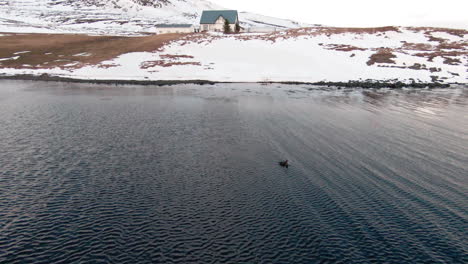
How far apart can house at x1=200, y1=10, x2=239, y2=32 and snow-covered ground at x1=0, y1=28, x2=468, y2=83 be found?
54.5 m

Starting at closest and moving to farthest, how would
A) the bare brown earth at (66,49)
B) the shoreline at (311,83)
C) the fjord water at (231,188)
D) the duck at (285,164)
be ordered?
the fjord water at (231,188) < the duck at (285,164) < the shoreline at (311,83) < the bare brown earth at (66,49)

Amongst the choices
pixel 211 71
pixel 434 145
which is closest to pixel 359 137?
pixel 434 145

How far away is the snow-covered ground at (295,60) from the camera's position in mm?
66750

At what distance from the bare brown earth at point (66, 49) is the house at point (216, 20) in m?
50.3

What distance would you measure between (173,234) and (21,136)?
19129 mm

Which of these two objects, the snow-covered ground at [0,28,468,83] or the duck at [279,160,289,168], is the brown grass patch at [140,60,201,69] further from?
the duck at [279,160,289,168]

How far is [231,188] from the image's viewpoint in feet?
51.0

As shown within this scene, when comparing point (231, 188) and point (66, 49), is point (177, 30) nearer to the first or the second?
point (66, 49)

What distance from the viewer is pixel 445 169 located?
60.0 feet

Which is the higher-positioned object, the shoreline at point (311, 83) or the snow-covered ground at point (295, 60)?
the snow-covered ground at point (295, 60)

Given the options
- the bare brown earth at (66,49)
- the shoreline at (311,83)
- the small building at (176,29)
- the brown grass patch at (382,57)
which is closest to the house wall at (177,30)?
the small building at (176,29)

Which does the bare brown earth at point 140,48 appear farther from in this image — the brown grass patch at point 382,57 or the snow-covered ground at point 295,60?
the snow-covered ground at point 295,60

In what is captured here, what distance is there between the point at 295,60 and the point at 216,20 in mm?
84101

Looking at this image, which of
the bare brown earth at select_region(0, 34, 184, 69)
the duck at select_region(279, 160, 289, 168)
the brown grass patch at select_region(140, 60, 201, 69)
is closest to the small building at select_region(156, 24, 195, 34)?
the bare brown earth at select_region(0, 34, 184, 69)
